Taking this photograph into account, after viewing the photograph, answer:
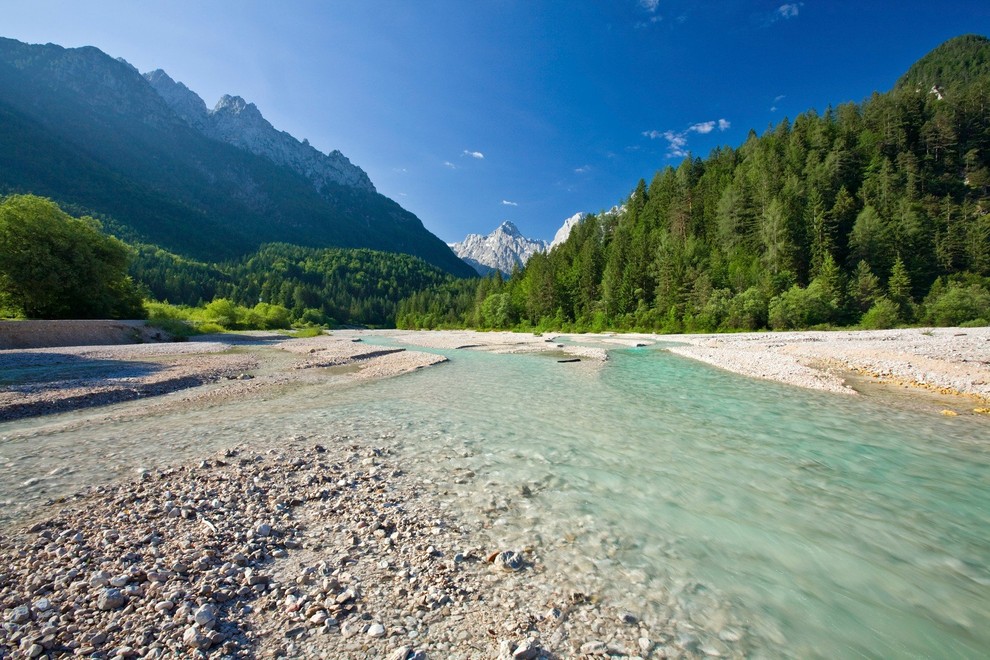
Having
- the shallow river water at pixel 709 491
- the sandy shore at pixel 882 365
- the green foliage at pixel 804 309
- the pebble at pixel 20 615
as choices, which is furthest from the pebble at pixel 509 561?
the green foliage at pixel 804 309

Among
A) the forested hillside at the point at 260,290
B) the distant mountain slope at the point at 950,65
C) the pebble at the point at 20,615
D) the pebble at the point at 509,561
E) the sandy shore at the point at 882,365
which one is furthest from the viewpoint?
the distant mountain slope at the point at 950,65

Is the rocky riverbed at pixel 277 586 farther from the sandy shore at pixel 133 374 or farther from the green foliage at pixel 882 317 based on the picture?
the green foliage at pixel 882 317

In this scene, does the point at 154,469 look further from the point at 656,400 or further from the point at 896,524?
the point at 656,400

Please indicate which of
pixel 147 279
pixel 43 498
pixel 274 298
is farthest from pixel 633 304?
pixel 147 279

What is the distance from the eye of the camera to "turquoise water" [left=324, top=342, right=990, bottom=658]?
474 cm

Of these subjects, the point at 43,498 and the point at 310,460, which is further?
the point at 310,460

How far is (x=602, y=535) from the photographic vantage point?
6203 mm

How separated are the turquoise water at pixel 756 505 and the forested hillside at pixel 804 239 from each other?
2035 inches

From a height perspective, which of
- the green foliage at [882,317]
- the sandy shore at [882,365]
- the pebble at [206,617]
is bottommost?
the pebble at [206,617]

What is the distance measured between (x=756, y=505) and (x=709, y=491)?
823 mm

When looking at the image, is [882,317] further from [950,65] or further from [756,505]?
[950,65]

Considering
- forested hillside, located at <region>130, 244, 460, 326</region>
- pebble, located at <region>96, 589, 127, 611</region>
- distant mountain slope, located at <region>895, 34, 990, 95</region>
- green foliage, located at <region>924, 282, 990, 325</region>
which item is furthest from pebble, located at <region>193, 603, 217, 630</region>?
distant mountain slope, located at <region>895, 34, 990, 95</region>

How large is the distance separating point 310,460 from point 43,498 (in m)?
4.25

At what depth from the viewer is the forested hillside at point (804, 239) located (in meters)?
54.0
